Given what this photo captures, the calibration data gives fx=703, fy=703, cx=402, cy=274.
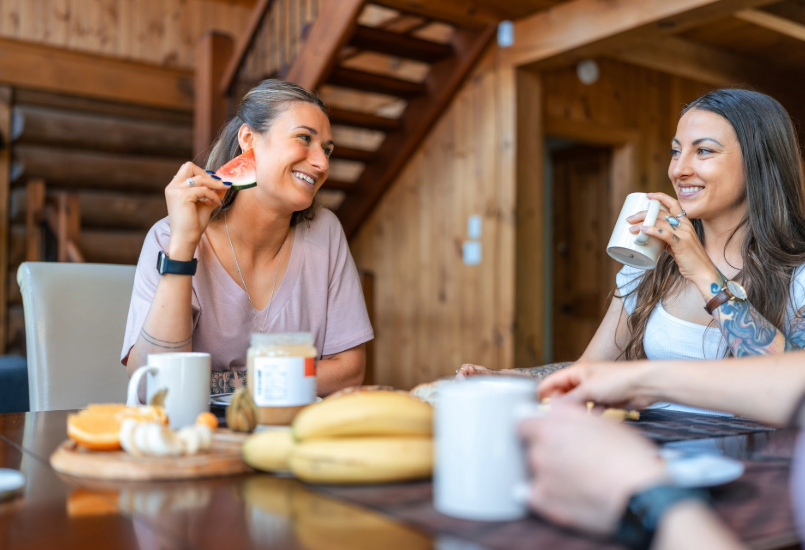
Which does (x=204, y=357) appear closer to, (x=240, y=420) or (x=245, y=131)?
(x=240, y=420)

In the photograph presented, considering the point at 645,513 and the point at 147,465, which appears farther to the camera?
the point at 147,465

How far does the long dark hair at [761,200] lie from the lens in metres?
1.65

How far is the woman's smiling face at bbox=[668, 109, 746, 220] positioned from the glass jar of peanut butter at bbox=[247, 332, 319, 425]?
1159mm

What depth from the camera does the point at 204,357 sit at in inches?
41.4

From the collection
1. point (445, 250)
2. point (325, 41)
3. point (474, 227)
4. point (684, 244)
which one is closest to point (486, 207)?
point (474, 227)

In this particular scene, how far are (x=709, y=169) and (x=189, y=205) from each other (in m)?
1.23

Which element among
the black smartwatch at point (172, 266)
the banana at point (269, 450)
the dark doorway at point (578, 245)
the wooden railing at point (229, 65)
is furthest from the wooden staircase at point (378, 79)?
the banana at point (269, 450)

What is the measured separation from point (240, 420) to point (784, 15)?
533 cm

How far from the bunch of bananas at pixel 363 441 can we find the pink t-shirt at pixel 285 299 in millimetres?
899

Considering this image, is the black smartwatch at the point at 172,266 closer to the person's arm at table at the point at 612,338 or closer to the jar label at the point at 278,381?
the jar label at the point at 278,381

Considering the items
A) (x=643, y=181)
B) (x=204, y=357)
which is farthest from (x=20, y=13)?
(x=204, y=357)

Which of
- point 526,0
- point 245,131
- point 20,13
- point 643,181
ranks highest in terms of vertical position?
point 20,13

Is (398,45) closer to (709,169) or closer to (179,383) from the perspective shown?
(709,169)

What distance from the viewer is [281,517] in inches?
26.0
